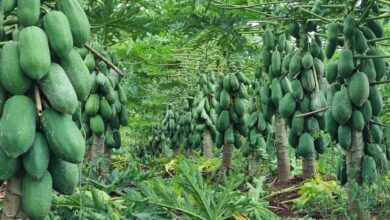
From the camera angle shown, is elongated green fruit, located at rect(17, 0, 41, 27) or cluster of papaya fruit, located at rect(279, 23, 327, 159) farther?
cluster of papaya fruit, located at rect(279, 23, 327, 159)

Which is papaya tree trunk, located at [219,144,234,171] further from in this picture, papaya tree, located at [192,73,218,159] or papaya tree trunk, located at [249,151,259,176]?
papaya tree, located at [192,73,218,159]

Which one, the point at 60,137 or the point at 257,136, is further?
the point at 257,136

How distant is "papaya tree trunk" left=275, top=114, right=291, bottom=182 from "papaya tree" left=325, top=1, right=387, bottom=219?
1.78 m

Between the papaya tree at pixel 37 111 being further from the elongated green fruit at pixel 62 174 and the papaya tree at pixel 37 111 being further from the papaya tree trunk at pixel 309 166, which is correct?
the papaya tree trunk at pixel 309 166

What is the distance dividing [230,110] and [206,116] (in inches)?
56.5

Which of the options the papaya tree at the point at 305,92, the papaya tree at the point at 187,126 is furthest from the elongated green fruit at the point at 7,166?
the papaya tree at the point at 187,126

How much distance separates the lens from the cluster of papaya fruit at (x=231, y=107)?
5953mm

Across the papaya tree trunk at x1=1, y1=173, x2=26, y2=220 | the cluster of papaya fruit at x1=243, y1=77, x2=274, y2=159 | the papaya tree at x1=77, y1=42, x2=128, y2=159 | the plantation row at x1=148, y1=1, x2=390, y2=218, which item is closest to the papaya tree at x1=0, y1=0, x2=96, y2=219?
the papaya tree trunk at x1=1, y1=173, x2=26, y2=220

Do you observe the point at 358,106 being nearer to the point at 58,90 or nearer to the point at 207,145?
the point at 58,90

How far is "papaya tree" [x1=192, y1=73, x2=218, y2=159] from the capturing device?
7488 millimetres

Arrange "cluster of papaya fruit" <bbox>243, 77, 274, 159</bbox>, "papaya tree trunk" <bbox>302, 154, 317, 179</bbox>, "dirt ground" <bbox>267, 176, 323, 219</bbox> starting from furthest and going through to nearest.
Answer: "cluster of papaya fruit" <bbox>243, 77, 274, 159</bbox>
"papaya tree trunk" <bbox>302, 154, 317, 179</bbox>
"dirt ground" <bbox>267, 176, 323, 219</bbox>

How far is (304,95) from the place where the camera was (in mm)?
4418

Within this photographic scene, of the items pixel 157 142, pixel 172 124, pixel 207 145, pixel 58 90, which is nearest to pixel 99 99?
pixel 58 90

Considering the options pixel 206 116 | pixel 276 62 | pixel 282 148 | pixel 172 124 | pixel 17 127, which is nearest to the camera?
pixel 17 127
